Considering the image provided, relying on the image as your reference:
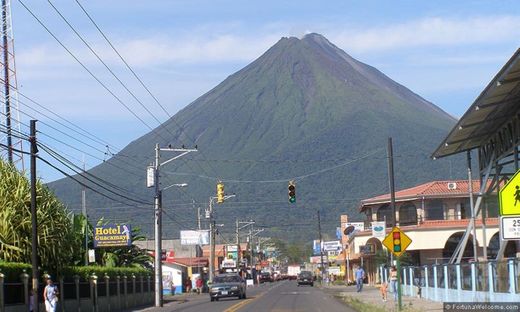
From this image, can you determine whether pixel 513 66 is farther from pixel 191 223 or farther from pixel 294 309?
pixel 191 223

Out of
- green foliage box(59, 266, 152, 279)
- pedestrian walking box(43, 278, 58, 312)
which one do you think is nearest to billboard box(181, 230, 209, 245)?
green foliage box(59, 266, 152, 279)

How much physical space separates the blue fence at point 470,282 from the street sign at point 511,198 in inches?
Answer: 413

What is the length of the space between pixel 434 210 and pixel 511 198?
68.9m

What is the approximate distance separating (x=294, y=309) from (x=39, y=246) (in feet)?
37.8

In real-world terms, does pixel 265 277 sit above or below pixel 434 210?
below

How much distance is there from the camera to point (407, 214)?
3388 inches

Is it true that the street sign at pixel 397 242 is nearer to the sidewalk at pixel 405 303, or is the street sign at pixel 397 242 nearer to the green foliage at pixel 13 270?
the sidewalk at pixel 405 303

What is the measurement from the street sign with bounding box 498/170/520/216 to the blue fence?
1049cm

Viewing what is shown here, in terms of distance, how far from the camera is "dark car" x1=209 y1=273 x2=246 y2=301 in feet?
192

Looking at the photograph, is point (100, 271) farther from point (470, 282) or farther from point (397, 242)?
point (470, 282)

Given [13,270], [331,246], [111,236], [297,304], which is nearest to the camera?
[13,270]

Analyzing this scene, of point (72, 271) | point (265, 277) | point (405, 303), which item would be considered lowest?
point (265, 277)

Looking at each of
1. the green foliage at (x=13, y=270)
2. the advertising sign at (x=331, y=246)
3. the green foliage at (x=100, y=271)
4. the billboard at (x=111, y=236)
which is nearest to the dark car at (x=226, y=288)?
the green foliage at (x=100, y=271)

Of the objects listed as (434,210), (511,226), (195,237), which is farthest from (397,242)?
(195,237)
